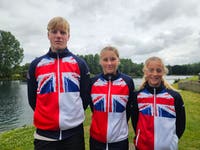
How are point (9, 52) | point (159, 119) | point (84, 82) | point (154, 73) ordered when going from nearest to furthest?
point (84, 82) < point (159, 119) < point (154, 73) < point (9, 52)

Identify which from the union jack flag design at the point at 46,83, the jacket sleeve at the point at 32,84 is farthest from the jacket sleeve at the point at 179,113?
the jacket sleeve at the point at 32,84

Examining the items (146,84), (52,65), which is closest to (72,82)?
(52,65)

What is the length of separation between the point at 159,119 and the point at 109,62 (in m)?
1.06

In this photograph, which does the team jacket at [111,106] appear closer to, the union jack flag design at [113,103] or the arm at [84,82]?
the union jack flag design at [113,103]

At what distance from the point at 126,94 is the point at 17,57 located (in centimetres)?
7877

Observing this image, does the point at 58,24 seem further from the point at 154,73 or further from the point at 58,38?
the point at 154,73

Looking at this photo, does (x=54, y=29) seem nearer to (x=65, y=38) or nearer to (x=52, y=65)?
(x=65, y=38)

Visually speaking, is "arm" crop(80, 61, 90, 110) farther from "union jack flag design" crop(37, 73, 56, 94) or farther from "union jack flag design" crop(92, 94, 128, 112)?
"union jack flag design" crop(37, 73, 56, 94)

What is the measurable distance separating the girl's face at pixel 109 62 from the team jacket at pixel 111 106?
9 cm

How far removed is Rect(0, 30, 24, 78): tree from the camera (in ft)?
254

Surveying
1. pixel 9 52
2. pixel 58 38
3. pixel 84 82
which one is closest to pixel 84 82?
pixel 84 82

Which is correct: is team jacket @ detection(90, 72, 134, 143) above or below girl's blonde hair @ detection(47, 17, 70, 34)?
below

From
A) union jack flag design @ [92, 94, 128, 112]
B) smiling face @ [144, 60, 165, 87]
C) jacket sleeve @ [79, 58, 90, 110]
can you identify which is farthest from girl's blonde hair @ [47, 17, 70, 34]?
smiling face @ [144, 60, 165, 87]

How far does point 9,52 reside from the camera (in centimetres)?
7650
